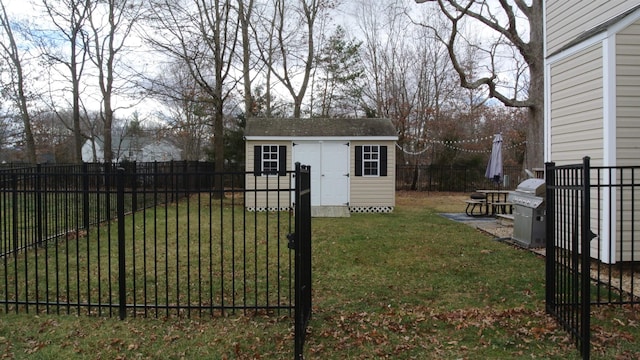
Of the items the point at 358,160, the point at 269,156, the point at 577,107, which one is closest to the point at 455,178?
the point at 358,160

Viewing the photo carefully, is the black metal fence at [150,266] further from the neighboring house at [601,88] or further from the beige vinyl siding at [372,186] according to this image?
the beige vinyl siding at [372,186]

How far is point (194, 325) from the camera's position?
4.15m

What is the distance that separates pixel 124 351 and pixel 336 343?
1.74 metres

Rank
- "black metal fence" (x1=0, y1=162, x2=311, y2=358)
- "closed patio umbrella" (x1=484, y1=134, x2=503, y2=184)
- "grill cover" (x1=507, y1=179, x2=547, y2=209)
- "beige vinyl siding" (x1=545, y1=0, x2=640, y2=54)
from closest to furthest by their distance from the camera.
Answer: "black metal fence" (x1=0, y1=162, x2=311, y2=358) → "beige vinyl siding" (x1=545, y1=0, x2=640, y2=54) → "grill cover" (x1=507, y1=179, x2=547, y2=209) → "closed patio umbrella" (x1=484, y1=134, x2=503, y2=184)

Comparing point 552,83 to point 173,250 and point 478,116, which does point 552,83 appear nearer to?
point 173,250

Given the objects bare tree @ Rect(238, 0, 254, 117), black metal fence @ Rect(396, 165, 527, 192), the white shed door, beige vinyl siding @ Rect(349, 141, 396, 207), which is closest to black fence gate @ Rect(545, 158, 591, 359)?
beige vinyl siding @ Rect(349, 141, 396, 207)

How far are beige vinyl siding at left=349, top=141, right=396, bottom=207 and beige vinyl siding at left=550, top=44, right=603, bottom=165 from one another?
6719 mm

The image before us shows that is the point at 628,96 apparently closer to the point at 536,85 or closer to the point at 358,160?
the point at 358,160

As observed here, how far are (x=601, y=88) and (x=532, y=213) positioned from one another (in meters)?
2.56

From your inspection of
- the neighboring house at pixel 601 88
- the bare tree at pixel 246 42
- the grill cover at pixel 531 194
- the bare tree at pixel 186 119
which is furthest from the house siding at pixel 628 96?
the bare tree at pixel 186 119

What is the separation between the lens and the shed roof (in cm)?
1341

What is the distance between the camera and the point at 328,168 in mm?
13500

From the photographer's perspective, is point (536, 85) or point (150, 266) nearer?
point (150, 266)

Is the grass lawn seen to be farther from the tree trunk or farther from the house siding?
the tree trunk
